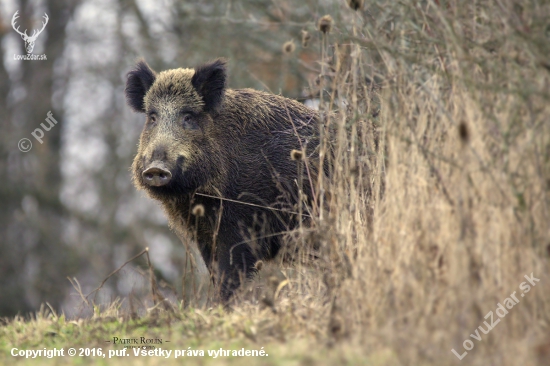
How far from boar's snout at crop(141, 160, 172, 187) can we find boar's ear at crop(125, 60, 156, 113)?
1.24 metres

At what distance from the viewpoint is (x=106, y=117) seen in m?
20.1

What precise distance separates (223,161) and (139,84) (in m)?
1.42

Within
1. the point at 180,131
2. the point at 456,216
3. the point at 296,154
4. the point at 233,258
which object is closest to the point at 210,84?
the point at 180,131

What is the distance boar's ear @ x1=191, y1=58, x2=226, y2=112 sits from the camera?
759 centimetres

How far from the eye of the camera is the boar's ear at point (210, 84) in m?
7.59

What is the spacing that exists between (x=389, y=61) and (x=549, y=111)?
167 centimetres

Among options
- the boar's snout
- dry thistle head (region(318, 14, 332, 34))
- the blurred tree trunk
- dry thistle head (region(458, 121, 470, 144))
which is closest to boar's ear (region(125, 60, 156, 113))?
the boar's snout

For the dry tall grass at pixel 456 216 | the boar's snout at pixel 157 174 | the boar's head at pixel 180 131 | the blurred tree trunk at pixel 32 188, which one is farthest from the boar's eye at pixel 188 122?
the blurred tree trunk at pixel 32 188

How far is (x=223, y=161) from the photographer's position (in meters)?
7.38

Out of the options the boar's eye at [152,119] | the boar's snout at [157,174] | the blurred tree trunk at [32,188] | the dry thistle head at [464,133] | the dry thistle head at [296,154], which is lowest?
the blurred tree trunk at [32,188]

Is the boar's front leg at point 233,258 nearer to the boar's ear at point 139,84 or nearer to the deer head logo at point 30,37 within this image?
the boar's ear at point 139,84

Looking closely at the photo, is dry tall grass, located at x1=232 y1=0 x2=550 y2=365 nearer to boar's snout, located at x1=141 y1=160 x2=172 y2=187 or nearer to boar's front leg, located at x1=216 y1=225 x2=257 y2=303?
boar's front leg, located at x1=216 y1=225 x2=257 y2=303

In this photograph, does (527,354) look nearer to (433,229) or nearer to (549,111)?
(433,229)

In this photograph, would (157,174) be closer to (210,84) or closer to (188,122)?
(188,122)
